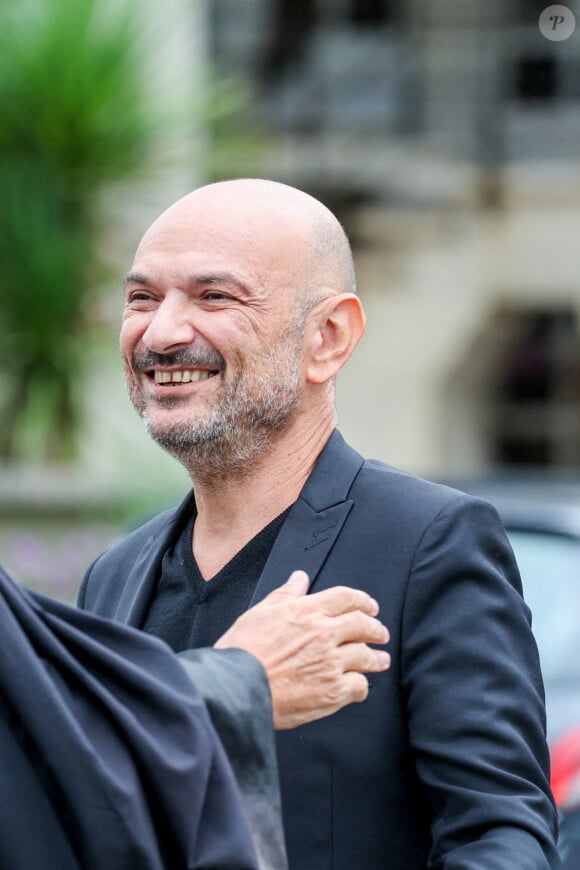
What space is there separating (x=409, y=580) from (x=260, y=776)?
15.3 inches

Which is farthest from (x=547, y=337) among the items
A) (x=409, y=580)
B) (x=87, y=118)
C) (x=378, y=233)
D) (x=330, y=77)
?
(x=409, y=580)

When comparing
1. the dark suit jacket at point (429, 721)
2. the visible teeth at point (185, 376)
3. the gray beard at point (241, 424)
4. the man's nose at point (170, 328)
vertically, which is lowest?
the dark suit jacket at point (429, 721)

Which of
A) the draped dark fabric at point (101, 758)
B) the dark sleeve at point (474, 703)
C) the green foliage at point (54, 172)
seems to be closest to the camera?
the draped dark fabric at point (101, 758)

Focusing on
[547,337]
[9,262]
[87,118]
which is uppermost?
[87,118]

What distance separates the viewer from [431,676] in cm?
204

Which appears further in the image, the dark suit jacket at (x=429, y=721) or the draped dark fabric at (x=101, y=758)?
the dark suit jacket at (x=429, y=721)

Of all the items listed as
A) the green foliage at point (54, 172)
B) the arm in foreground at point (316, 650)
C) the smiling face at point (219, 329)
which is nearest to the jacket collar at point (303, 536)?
the smiling face at point (219, 329)

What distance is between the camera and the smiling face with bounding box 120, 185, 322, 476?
87.9 inches

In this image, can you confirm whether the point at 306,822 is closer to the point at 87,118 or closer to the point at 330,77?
the point at 87,118

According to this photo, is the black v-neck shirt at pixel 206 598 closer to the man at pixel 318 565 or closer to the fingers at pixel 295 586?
the man at pixel 318 565

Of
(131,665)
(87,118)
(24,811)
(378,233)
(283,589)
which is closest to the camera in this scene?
(24,811)

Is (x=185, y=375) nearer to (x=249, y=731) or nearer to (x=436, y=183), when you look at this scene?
(x=249, y=731)

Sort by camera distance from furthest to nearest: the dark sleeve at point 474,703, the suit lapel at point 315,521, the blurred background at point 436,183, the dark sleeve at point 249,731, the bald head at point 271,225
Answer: the blurred background at point 436,183
the bald head at point 271,225
the suit lapel at point 315,521
the dark sleeve at point 474,703
the dark sleeve at point 249,731

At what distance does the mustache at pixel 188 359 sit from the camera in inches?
87.4
